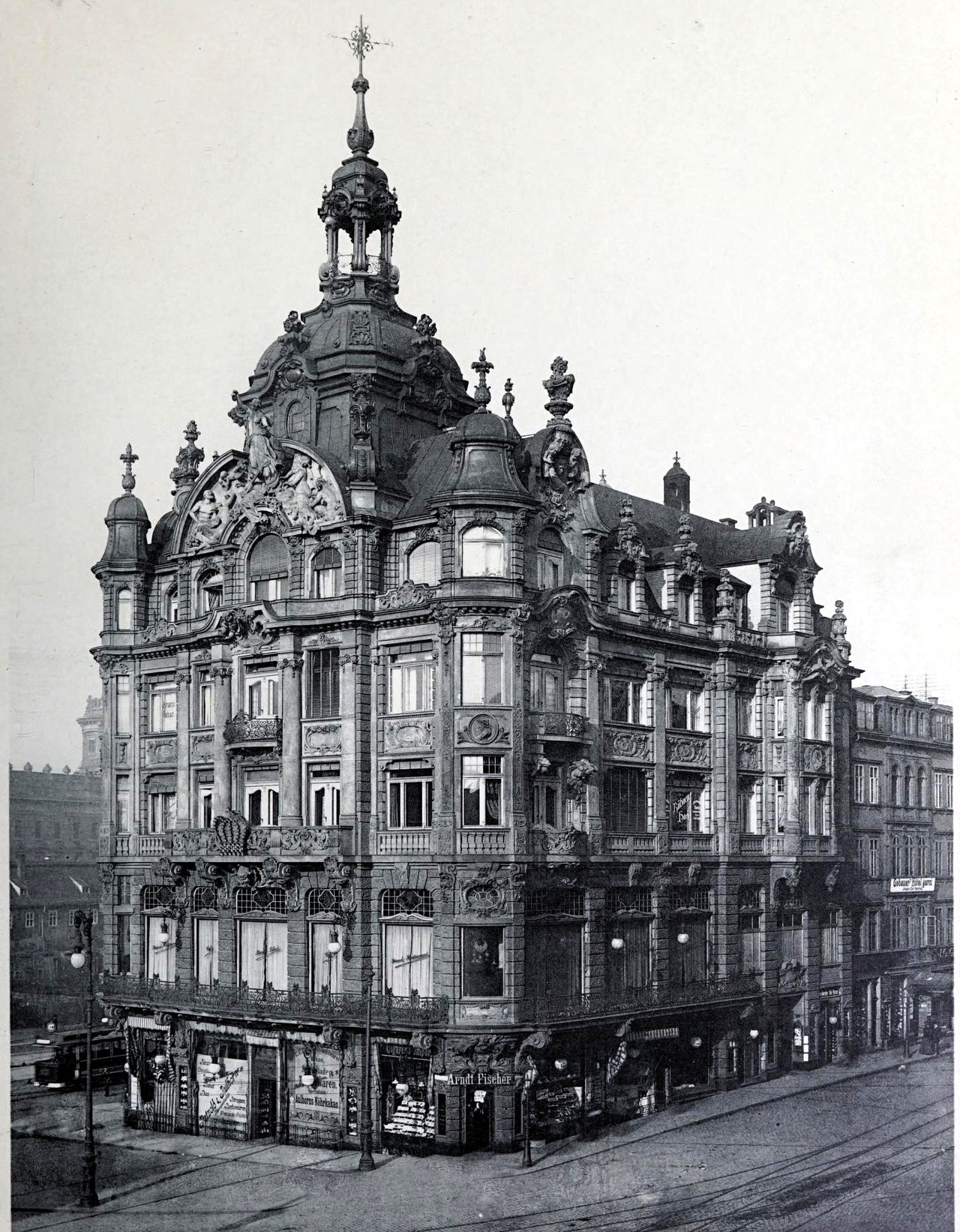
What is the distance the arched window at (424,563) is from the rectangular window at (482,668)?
2150 millimetres

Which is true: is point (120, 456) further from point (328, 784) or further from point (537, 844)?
point (537, 844)

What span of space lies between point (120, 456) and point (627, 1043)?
21172mm

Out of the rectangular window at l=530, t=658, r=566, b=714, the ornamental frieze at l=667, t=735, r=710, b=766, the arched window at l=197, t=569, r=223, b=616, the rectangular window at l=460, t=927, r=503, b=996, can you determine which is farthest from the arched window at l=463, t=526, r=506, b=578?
the rectangular window at l=460, t=927, r=503, b=996

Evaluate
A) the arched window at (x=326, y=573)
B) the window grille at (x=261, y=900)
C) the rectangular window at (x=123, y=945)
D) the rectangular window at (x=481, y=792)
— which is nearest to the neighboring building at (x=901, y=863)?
the rectangular window at (x=481, y=792)

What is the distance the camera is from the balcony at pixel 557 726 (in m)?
41.4

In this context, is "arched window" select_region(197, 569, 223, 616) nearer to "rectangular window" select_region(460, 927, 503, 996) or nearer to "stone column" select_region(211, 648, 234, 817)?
"stone column" select_region(211, 648, 234, 817)

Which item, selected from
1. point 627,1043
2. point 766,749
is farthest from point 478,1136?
point 766,749

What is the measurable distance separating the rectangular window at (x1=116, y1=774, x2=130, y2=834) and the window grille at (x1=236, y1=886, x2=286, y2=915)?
192 inches

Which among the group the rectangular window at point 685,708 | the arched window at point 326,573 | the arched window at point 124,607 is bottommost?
the rectangular window at point 685,708

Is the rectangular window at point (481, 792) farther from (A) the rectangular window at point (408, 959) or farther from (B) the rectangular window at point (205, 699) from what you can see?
(B) the rectangular window at point (205, 699)

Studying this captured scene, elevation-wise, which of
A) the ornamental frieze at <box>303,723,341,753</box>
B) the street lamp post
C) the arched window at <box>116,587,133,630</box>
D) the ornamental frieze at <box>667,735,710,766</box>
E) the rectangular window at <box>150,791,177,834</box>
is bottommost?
the street lamp post

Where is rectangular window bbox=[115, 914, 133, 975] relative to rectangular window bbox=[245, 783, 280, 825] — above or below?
below

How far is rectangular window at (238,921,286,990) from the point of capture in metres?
43.1

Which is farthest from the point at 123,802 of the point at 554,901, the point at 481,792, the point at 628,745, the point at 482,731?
the point at 628,745
